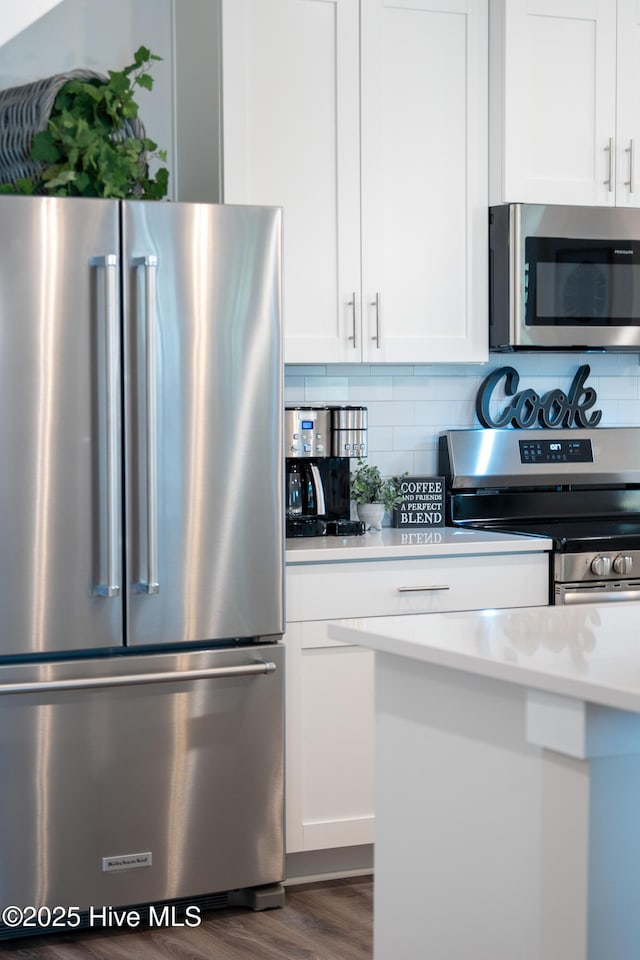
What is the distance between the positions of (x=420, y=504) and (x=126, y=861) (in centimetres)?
142

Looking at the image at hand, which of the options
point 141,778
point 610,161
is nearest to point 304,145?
point 610,161

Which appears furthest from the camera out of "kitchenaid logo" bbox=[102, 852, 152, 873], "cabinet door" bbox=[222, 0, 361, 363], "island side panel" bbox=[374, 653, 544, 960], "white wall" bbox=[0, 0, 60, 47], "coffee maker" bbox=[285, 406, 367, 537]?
"coffee maker" bbox=[285, 406, 367, 537]

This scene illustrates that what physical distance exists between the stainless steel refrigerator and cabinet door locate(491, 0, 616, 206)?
3.43ft

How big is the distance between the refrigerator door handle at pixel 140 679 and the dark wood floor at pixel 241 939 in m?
0.61

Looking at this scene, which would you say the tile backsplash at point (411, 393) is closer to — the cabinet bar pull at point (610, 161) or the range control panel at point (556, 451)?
the range control panel at point (556, 451)

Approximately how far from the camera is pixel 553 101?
3.45 m

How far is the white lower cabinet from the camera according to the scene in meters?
2.96

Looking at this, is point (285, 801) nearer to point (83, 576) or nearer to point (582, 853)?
point (83, 576)

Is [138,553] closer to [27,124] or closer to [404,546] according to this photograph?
[404,546]

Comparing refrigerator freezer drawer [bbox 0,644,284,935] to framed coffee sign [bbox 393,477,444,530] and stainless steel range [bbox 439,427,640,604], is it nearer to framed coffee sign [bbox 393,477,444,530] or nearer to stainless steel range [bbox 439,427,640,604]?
framed coffee sign [bbox 393,477,444,530]

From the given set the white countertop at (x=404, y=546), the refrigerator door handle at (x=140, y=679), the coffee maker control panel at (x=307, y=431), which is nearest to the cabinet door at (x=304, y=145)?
the coffee maker control panel at (x=307, y=431)

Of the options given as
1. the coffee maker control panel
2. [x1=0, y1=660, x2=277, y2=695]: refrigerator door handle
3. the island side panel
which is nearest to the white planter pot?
the coffee maker control panel

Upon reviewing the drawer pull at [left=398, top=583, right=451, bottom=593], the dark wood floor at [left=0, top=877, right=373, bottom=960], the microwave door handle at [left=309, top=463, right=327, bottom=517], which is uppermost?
the microwave door handle at [left=309, top=463, right=327, bottom=517]

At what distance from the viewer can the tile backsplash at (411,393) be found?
3.60 metres
